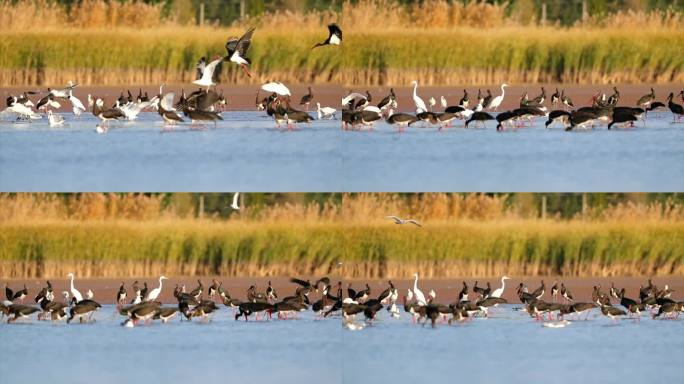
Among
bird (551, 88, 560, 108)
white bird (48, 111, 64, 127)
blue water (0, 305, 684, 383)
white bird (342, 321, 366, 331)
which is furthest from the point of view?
bird (551, 88, 560, 108)

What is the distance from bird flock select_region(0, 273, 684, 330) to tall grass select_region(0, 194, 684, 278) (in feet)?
0.51

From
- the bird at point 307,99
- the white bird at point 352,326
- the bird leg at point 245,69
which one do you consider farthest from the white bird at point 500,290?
the bird leg at point 245,69

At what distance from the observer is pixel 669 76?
9.51m

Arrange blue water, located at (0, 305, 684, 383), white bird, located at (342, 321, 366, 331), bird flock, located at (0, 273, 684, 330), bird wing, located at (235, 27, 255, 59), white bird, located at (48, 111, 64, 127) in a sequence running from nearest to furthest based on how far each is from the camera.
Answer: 1. blue water, located at (0, 305, 684, 383)
2. white bird, located at (342, 321, 366, 331)
3. bird flock, located at (0, 273, 684, 330)
4. bird wing, located at (235, 27, 255, 59)
5. white bird, located at (48, 111, 64, 127)

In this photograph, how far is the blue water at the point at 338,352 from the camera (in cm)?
882

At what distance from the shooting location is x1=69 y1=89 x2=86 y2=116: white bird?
9.45m

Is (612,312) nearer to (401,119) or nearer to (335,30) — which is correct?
(401,119)

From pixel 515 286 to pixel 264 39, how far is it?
210cm

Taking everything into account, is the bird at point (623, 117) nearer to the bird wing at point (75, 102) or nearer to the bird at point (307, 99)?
the bird at point (307, 99)

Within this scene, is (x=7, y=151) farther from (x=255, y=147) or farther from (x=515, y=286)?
(x=515, y=286)

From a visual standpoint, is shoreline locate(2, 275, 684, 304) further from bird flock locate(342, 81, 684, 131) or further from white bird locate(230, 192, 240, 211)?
bird flock locate(342, 81, 684, 131)

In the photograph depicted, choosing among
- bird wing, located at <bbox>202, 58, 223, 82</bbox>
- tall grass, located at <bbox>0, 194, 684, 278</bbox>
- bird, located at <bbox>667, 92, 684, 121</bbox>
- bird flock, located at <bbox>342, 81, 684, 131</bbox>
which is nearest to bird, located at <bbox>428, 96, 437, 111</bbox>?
bird flock, located at <bbox>342, 81, 684, 131</bbox>

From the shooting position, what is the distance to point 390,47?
9.39 m

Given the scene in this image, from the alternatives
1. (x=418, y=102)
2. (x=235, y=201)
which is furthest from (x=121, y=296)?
(x=418, y=102)
